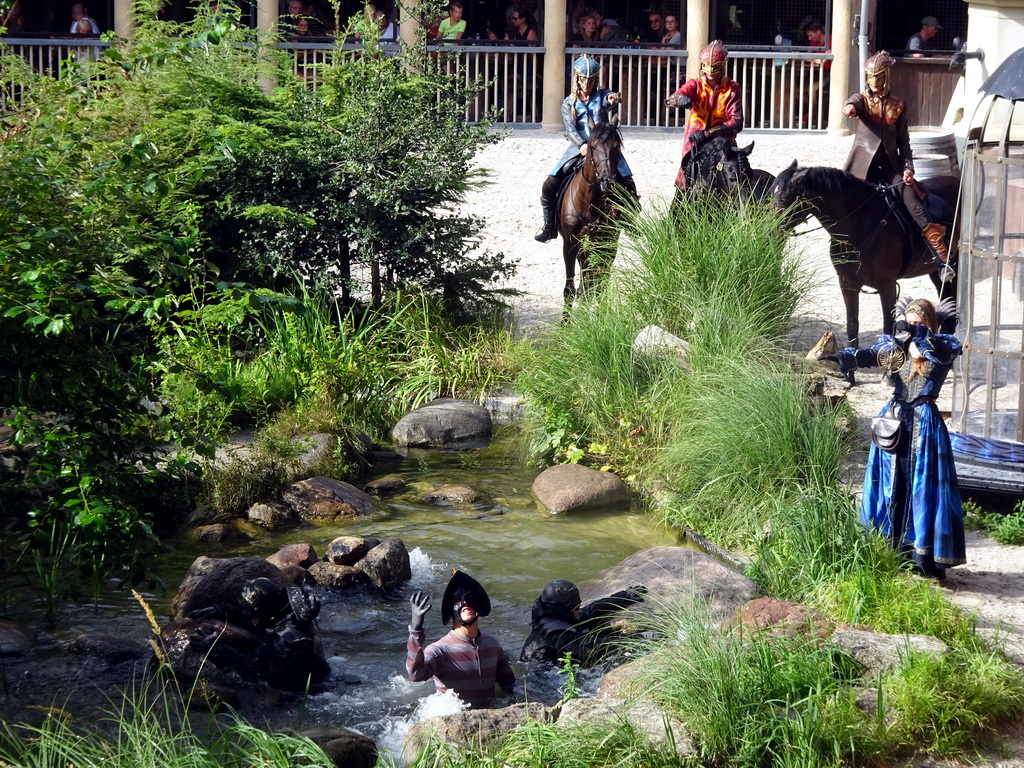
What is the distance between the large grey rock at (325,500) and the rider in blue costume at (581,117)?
4.60 meters

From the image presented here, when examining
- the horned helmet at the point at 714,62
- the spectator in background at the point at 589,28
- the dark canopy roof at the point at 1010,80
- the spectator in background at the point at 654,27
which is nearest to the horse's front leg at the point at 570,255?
the horned helmet at the point at 714,62

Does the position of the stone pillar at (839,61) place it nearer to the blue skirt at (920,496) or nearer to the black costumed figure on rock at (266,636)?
the blue skirt at (920,496)

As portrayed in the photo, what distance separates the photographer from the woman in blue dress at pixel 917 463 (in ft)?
22.1

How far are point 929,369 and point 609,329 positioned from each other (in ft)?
10.4

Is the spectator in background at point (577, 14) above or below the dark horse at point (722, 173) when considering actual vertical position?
above

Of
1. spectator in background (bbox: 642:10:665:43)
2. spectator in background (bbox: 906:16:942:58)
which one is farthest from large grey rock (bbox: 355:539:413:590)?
spectator in background (bbox: 642:10:665:43)

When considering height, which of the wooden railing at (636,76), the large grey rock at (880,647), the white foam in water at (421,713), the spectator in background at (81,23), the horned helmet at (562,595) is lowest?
the white foam in water at (421,713)

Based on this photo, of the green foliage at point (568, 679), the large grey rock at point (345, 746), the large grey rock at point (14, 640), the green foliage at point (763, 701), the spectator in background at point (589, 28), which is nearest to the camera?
the green foliage at point (763, 701)

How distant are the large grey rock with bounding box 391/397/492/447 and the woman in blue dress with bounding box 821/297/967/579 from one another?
13.3ft

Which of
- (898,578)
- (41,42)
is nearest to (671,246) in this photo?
(898,578)

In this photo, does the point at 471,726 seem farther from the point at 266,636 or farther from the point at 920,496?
the point at 920,496

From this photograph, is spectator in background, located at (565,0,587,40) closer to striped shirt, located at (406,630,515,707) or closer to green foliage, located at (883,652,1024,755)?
striped shirt, located at (406,630,515,707)

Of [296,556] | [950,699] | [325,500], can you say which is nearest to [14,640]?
[296,556]

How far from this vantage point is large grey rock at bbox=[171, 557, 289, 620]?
22.5 ft
